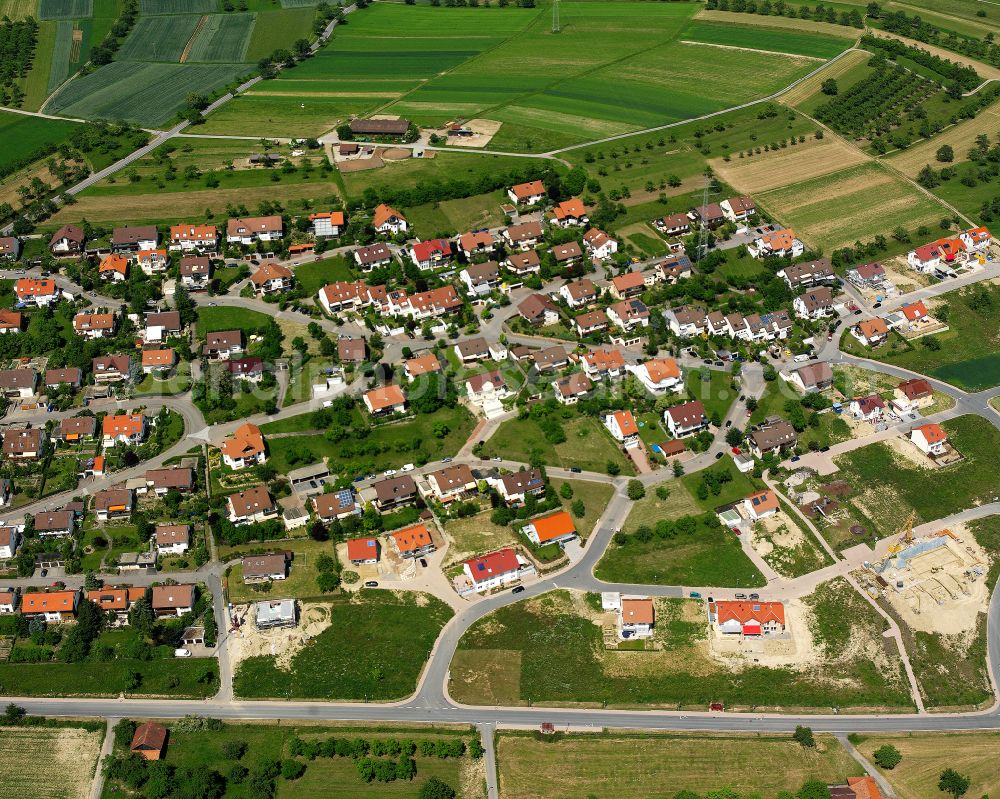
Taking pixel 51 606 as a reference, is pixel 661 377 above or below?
above

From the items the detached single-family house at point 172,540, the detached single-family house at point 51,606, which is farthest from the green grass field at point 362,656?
the detached single-family house at point 51,606

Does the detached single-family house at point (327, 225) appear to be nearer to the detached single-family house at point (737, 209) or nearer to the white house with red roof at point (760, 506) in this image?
the detached single-family house at point (737, 209)

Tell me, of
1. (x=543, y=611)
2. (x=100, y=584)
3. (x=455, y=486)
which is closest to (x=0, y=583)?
(x=100, y=584)

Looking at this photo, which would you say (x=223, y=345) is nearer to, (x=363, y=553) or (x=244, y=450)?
(x=244, y=450)

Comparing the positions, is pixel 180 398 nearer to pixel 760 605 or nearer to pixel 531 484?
pixel 531 484

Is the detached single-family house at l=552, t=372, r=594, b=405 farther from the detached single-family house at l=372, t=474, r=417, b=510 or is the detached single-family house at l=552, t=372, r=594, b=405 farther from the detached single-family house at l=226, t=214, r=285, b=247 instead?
the detached single-family house at l=226, t=214, r=285, b=247

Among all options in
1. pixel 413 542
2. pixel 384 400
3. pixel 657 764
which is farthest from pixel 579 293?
pixel 657 764
